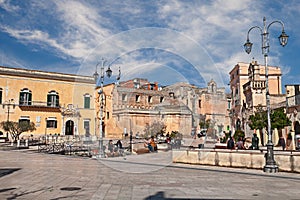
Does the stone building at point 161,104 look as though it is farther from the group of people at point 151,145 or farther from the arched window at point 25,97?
the arched window at point 25,97

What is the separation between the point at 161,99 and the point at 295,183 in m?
6.34

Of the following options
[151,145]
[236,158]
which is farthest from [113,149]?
[236,158]

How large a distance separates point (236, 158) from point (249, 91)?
96.6 feet

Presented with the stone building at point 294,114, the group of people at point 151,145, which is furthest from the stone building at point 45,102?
the stone building at point 294,114

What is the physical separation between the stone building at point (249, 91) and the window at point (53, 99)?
31.1 meters

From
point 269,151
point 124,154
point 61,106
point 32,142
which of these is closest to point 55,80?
point 61,106

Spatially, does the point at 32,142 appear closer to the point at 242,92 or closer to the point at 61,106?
the point at 61,106

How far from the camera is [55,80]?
1983 inches

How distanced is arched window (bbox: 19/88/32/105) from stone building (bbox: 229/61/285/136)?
34688 millimetres

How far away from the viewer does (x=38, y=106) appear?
1865 inches

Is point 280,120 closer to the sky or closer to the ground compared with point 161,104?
closer to the ground

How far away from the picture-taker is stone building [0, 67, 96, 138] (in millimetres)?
45438

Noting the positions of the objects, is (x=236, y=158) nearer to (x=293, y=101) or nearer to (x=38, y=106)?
(x=293, y=101)

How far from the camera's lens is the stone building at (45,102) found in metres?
45.4
